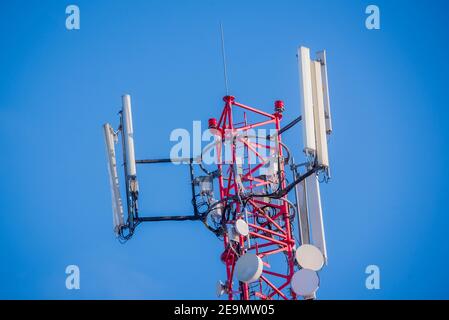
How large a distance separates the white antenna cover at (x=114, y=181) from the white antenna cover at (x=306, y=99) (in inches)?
249

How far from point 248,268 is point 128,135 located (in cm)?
527

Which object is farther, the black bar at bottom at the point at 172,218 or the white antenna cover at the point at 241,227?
the black bar at bottom at the point at 172,218

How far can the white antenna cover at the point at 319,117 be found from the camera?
1630 cm

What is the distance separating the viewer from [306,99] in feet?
54.4

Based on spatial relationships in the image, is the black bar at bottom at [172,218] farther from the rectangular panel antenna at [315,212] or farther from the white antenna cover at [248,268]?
the rectangular panel antenna at [315,212]

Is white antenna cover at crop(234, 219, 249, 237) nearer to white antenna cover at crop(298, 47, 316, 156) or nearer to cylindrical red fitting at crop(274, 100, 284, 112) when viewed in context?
white antenna cover at crop(298, 47, 316, 156)

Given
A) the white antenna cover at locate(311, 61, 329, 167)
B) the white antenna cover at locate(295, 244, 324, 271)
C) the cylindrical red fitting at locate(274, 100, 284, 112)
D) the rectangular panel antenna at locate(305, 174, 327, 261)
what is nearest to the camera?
the white antenna cover at locate(311, 61, 329, 167)

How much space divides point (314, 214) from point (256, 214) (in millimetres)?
1662

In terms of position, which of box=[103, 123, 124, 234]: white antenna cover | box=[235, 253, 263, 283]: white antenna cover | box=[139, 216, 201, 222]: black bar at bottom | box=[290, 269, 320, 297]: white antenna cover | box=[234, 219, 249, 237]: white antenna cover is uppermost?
box=[103, 123, 124, 234]: white antenna cover

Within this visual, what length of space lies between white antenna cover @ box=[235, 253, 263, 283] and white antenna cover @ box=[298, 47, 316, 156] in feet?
10.4

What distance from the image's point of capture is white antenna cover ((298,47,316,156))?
53.1 feet
